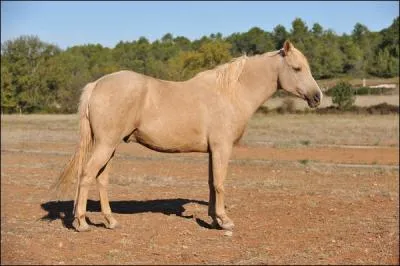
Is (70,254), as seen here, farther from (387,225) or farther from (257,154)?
(257,154)

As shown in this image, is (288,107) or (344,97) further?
(288,107)

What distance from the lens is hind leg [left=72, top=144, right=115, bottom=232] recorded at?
7.29 meters

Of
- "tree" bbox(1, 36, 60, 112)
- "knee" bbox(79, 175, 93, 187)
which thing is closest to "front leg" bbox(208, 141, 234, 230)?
"knee" bbox(79, 175, 93, 187)

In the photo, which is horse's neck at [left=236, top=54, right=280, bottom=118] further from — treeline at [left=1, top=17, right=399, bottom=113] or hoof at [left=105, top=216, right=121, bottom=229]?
treeline at [left=1, top=17, right=399, bottom=113]

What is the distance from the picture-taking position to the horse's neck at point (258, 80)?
26.6 feet

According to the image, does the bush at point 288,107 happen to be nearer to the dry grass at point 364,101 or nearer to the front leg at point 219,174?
the dry grass at point 364,101

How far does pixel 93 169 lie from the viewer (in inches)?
288

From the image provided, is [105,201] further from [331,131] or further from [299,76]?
[331,131]

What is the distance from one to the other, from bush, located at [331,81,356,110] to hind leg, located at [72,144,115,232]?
29.5 meters

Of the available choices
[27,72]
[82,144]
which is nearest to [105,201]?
[82,144]

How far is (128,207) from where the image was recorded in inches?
378

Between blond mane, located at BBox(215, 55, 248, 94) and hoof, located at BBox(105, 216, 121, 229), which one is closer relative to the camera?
hoof, located at BBox(105, 216, 121, 229)

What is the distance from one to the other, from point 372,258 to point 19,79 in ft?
201

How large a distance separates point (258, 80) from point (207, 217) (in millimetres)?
2321
